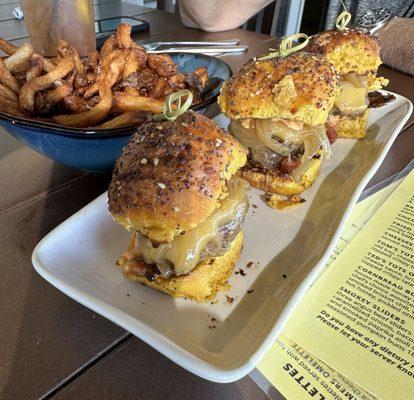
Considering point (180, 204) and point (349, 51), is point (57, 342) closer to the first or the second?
point (180, 204)

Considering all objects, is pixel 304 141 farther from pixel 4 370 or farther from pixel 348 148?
pixel 4 370

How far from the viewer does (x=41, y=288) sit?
117 centimetres

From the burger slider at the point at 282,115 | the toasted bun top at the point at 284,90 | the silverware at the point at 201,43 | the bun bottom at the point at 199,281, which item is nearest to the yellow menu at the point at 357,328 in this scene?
the bun bottom at the point at 199,281

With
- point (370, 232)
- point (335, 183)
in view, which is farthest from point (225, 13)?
point (370, 232)

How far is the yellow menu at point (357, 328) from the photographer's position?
958mm

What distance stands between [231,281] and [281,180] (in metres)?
0.57

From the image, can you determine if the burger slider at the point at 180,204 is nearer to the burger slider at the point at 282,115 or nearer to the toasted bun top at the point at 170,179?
the toasted bun top at the point at 170,179

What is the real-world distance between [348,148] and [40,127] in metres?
1.42

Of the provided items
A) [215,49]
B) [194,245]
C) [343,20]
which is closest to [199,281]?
[194,245]

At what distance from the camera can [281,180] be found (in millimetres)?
1658

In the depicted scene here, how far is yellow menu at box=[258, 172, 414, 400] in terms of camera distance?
96 cm

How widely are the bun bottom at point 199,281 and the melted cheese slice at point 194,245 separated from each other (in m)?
0.02

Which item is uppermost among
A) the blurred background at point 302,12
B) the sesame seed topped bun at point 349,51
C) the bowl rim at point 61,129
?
the sesame seed topped bun at point 349,51

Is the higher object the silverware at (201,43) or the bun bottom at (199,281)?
the silverware at (201,43)
